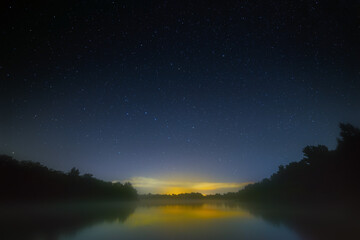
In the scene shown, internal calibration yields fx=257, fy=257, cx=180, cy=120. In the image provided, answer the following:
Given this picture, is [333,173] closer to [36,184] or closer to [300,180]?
[300,180]

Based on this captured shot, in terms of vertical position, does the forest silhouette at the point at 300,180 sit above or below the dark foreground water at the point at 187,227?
above

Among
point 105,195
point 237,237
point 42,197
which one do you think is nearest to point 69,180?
point 42,197

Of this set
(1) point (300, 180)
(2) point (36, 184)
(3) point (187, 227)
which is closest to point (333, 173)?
(1) point (300, 180)

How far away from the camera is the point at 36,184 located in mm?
67062

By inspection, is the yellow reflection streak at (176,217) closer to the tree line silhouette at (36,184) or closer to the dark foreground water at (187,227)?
the dark foreground water at (187,227)

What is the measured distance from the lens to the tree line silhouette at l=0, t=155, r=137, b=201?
56344 mm

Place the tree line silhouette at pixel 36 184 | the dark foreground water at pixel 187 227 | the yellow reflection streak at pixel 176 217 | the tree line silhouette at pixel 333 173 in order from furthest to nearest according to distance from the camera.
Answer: the tree line silhouette at pixel 36 184
the tree line silhouette at pixel 333 173
the yellow reflection streak at pixel 176 217
the dark foreground water at pixel 187 227

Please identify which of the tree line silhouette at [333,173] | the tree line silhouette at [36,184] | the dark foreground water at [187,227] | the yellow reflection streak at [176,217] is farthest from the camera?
the tree line silhouette at [36,184]

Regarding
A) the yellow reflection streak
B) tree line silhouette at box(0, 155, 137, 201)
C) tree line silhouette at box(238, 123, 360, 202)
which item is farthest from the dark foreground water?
tree line silhouette at box(0, 155, 137, 201)

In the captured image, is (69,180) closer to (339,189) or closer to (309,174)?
(309,174)

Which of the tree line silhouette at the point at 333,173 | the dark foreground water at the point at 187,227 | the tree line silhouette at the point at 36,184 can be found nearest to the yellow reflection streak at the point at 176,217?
the dark foreground water at the point at 187,227

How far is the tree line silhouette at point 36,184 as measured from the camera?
56344mm

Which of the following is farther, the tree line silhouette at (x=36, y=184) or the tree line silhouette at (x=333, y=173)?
the tree line silhouette at (x=36, y=184)

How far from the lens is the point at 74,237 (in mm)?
15625
